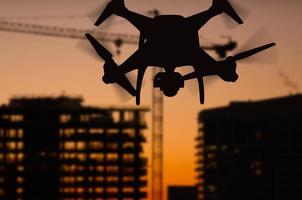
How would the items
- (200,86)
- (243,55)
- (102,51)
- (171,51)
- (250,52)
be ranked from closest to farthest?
1. (171,51)
2. (250,52)
3. (243,55)
4. (200,86)
5. (102,51)

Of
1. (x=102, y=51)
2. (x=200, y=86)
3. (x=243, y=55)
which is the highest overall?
(x=102, y=51)

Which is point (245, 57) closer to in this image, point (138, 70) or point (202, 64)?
point (202, 64)

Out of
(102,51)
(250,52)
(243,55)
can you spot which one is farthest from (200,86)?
(102,51)

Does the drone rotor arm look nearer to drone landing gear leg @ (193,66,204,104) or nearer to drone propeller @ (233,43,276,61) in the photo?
drone landing gear leg @ (193,66,204,104)

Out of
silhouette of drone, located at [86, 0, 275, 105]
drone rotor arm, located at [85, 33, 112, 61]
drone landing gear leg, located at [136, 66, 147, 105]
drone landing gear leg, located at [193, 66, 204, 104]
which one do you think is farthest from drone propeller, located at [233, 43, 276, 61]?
drone rotor arm, located at [85, 33, 112, 61]

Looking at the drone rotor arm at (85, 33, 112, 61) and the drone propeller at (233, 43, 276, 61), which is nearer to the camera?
the drone propeller at (233, 43, 276, 61)

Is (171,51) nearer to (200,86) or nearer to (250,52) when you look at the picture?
(200,86)

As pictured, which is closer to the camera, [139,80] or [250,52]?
[250,52]

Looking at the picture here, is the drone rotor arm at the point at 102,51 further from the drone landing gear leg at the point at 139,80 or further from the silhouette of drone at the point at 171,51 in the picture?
the drone landing gear leg at the point at 139,80

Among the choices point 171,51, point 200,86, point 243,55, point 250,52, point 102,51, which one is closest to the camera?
point 171,51
